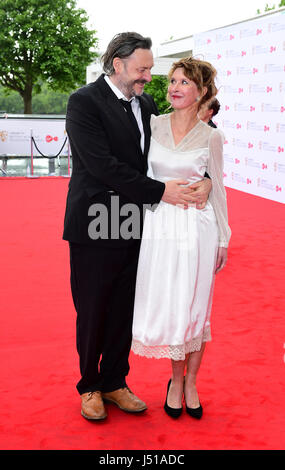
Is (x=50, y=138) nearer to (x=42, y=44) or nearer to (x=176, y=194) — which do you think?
(x=176, y=194)

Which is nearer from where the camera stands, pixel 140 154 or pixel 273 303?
pixel 140 154

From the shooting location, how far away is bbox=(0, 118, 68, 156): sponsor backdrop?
1332cm

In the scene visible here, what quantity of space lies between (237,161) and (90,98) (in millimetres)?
8871

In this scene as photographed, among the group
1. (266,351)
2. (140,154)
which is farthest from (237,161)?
(140,154)

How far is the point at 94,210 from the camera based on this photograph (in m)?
2.47

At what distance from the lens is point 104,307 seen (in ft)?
8.49

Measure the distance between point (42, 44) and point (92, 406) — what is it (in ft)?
129

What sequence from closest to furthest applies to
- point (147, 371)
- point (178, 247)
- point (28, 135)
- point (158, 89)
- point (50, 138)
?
point (178, 247) < point (147, 371) < point (28, 135) < point (50, 138) < point (158, 89)

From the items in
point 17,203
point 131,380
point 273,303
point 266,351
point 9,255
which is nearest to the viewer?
point 131,380

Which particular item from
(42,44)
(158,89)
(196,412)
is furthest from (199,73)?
(42,44)

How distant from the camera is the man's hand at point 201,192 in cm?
244

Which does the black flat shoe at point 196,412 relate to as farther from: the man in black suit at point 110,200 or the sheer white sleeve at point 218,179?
the sheer white sleeve at point 218,179

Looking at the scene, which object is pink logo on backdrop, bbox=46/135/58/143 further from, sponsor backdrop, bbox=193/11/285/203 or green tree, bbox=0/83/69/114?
green tree, bbox=0/83/69/114

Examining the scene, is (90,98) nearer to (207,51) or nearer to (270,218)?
(270,218)
